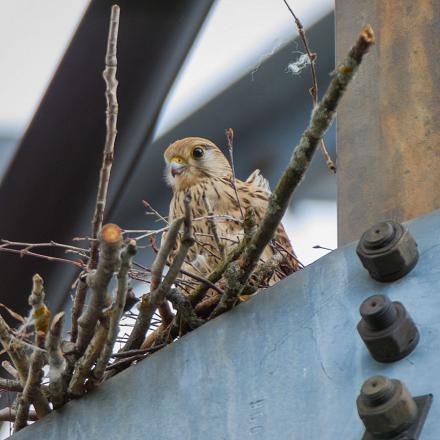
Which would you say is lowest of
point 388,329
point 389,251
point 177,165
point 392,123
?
point 388,329

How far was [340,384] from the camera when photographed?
2.85 m

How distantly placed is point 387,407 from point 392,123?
1.13 metres

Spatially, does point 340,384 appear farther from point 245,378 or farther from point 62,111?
point 62,111

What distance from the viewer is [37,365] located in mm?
3354

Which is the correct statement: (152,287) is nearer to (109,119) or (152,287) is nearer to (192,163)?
(109,119)

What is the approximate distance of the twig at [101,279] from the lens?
301cm

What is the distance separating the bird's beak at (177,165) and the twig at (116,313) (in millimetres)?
2284

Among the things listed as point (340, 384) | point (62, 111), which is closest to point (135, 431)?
point (340, 384)

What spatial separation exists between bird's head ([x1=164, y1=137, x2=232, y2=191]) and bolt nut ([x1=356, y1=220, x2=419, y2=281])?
2650 millimetres

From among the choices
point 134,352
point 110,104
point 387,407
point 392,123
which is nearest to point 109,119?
point 110,104

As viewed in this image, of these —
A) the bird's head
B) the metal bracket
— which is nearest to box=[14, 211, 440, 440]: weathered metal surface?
the metal bracket

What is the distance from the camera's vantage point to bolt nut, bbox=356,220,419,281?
2.86 metres

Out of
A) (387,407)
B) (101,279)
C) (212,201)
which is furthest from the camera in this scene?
(212,201)

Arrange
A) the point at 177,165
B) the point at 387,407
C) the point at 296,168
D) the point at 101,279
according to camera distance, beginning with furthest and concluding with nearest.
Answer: the point at 177,165 → the point at 101,279 → the point at 296,168 → the point at 387,407
